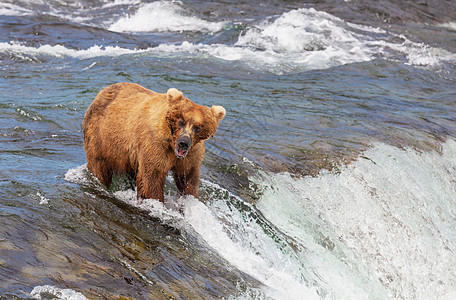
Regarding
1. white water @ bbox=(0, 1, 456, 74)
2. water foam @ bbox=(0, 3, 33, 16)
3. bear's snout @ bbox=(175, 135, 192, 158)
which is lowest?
water foam @ bbox=(0, 3, 33, 16)

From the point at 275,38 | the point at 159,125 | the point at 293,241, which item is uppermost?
the point at 159,125

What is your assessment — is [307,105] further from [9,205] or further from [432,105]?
[9,205]

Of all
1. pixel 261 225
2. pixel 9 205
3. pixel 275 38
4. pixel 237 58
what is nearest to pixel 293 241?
pixel 261 225

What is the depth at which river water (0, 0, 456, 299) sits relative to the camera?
4098 millimetres

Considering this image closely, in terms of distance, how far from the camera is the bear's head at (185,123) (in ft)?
13.9

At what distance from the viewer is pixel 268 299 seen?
4113mm

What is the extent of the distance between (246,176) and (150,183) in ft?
6.40

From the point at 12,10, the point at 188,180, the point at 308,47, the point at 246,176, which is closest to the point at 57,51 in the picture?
the point at 12,10

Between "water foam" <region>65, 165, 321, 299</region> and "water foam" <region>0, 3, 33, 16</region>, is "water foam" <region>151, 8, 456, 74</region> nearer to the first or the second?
"water foam" <region>0, 3, 33, 16</region>

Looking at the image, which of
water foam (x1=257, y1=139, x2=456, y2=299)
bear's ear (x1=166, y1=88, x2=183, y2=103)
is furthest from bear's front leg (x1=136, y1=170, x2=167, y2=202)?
water foam (x1=257, y1=139, x2=456, y2=299)

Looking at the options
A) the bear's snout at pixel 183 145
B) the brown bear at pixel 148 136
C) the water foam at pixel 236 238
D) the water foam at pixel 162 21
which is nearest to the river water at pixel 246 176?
the water foam at pixel 236 238

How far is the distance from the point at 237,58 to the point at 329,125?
4506 millimetres

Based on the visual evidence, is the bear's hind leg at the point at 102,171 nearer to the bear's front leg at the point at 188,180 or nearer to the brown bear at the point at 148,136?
the brown bear at the point at 148,136

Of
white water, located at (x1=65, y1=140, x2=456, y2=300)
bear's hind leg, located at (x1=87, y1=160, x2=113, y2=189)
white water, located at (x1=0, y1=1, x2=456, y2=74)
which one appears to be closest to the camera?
white water, located at (x1=65, y1=140, x2=456, y2=300)
